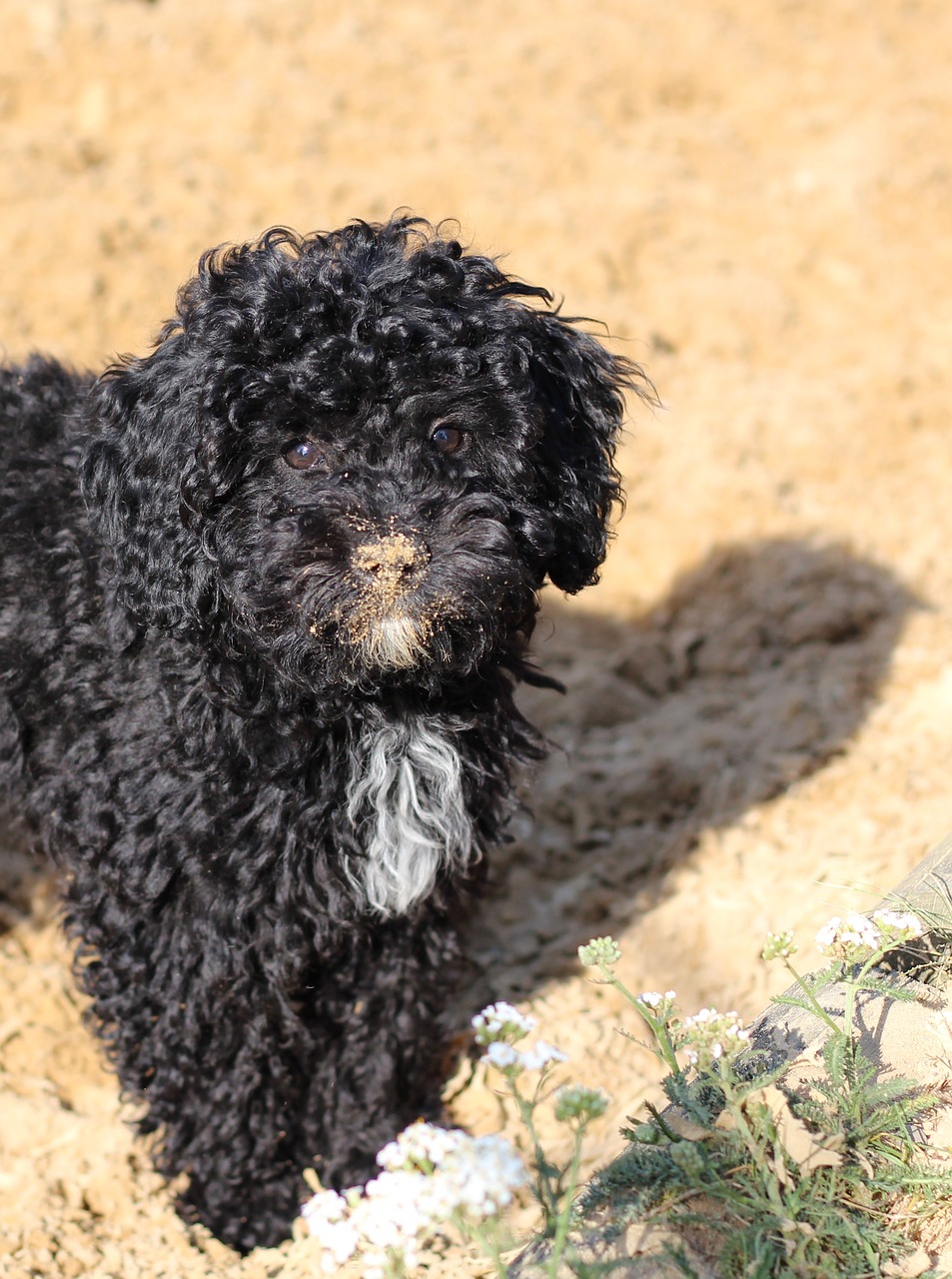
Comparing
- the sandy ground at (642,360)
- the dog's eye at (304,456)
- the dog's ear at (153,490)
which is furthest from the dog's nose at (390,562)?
the sandy ground at (642,360)

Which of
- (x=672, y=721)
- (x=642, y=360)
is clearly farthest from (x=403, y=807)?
(x=642, y=360)

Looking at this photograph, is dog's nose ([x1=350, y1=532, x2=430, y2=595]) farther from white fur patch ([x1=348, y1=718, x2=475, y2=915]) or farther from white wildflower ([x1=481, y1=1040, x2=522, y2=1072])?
white wildflower ([x1=481, y1=1040, x2=522, y2=1072])

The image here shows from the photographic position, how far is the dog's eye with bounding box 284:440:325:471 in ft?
8.28

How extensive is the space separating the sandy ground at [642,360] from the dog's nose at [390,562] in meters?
1.28

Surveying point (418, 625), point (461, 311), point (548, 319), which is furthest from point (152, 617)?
point (548, 319)

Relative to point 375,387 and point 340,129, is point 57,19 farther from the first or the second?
point 375,387

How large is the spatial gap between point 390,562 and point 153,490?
576mm

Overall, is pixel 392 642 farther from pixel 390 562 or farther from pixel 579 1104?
pixel 579 1104

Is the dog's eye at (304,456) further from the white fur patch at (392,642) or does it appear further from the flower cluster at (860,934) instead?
the flower cluster at (860,934)

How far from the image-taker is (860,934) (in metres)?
2.31

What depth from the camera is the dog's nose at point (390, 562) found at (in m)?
2.34

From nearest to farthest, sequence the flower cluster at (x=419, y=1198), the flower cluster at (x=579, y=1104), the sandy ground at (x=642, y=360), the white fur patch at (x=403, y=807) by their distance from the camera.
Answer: the flower cluster at (x=419, y=1198) → the flower cluster at (x=579, y=1104) → the white fur patch at (x=403, y=807) → the sandy ground at (x=642, y=360)

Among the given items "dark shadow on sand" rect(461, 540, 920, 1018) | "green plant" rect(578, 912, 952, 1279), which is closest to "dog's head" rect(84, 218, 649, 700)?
"green plant" rect(578, 912, 952, 1279)

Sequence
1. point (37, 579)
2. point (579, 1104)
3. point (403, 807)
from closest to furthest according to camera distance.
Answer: point (579, 1104)
point (403, 807)
point (37, 579)
